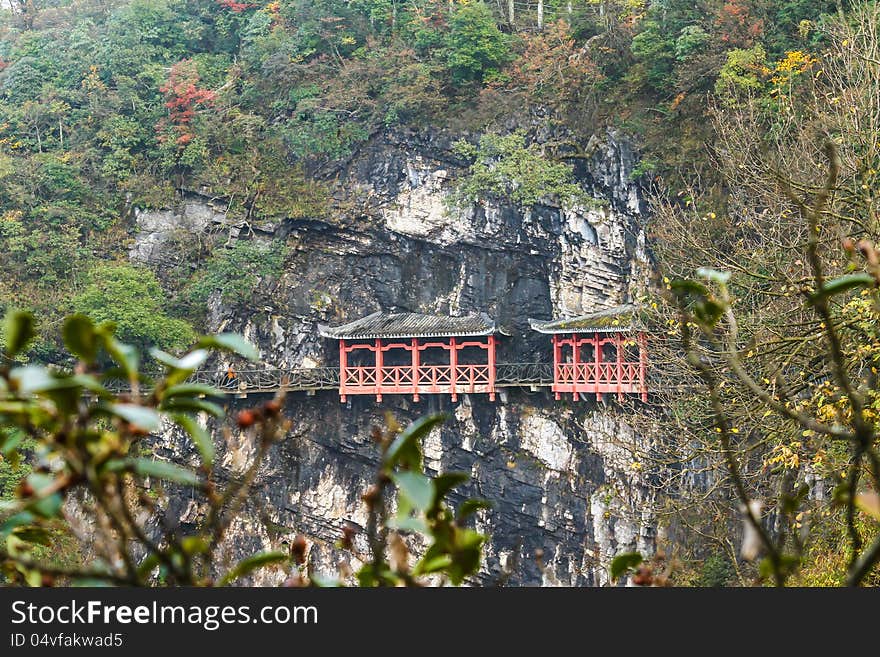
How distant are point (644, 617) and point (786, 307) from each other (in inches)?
297

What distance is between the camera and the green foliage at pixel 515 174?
1434cm

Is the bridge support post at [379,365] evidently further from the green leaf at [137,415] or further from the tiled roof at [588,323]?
the green leaf at [137,415]

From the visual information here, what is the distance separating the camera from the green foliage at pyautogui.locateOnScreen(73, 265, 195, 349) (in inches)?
548

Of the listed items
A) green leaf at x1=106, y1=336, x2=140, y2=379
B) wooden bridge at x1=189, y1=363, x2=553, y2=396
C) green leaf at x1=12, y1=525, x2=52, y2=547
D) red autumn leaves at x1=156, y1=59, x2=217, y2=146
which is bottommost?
green leaf at x1=12, y1=525, x2=52, y2=547

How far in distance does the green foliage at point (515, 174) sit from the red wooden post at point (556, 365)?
2214 mm

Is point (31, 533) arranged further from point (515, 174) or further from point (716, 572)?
point (515, 174)

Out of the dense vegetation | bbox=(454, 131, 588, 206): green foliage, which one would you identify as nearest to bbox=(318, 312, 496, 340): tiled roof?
the dense vegetation

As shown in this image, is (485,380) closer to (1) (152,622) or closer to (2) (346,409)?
(2) (346,409)

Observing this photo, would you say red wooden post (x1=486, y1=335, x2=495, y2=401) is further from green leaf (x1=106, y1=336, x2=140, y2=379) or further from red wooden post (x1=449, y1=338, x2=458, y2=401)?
green leaf (x1=106, y1=336, x2=140, y2=379)

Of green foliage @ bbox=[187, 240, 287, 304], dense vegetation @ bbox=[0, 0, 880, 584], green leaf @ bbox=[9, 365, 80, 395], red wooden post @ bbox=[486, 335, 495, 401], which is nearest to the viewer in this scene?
green leaf @ bbox=[9, 365, 80, 395]

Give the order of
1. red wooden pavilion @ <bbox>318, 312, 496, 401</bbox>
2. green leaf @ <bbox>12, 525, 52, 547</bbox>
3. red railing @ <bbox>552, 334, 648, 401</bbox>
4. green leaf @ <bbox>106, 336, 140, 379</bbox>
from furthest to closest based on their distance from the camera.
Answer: red wooden pavilion @ <bbox>318, 312, 496, 401</bbox>, red railing @ <bbox>552, 334, 648, 401</bbox>, green leaf @ <bbox>12, 525, 52, 547</bbox>, green leaf @ <bbox>106, 336, 140, 379</bbox>

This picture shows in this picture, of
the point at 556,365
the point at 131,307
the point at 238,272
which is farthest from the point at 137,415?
the point at 238,272

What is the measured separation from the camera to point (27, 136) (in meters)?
16.6

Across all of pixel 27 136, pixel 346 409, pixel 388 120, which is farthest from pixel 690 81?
pixel 27 136
